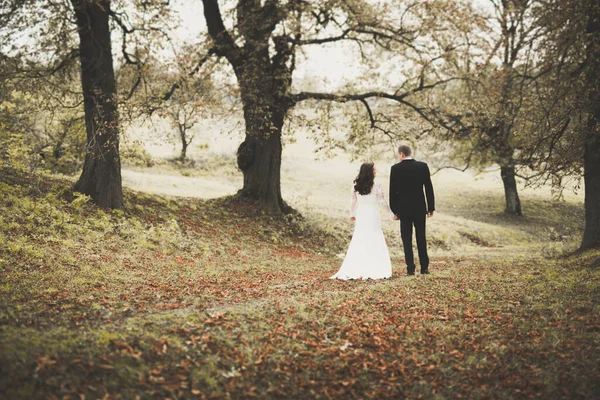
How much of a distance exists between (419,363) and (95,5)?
13.6 meters

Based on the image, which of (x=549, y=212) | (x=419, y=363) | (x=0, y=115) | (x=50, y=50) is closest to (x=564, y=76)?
A: (x=419, y=363)

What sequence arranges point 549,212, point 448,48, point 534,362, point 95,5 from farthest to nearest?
point 549,212
point 448,48
point 95,5
point 534,362

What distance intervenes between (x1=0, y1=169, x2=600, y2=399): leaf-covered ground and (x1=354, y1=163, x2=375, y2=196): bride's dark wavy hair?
1.96 m

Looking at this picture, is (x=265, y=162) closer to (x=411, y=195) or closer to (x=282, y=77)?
(x=282, y=77)

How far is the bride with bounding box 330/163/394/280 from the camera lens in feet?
34.1

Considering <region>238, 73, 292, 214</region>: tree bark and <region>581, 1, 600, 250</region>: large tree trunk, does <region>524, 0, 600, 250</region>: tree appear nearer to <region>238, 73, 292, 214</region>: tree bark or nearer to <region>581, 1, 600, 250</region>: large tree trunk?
<region>581, 1, 600, 250</region>: large tree trunk

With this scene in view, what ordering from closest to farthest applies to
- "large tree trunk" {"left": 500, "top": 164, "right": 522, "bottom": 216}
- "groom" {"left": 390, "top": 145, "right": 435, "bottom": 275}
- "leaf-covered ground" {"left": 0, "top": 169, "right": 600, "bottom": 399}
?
1. "leaf-covered ground" {"left": 0, "top": 169, "right": 600, "bottom": 399}
2. "groom" {"left": 390, "top": 145, "right": 435, "bottom": 275}
3. "large tree trunk" {"left": 500, "top": 164, "right": 522, "bottom": 216}

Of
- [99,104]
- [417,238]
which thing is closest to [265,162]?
[99,104]

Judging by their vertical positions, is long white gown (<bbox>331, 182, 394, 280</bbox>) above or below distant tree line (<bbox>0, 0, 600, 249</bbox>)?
below

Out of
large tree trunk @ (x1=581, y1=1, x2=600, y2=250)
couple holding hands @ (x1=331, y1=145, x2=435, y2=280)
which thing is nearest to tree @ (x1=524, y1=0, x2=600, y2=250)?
large tree trunk @ (x1=581, y1=1, x2=600, y2=250)

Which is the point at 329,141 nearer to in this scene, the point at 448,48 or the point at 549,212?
the point at 448,48

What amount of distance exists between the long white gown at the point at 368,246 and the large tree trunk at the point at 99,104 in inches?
295

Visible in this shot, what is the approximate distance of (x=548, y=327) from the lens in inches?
247

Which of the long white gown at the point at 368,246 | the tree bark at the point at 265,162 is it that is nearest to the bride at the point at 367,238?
the long white gown at the point at 368,246
